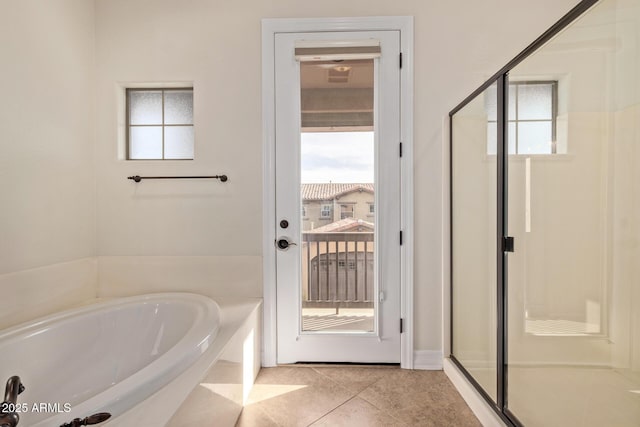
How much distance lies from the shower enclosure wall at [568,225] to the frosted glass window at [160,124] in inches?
73.5

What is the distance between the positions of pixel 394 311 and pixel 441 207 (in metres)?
0.73

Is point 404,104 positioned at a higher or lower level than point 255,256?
higher

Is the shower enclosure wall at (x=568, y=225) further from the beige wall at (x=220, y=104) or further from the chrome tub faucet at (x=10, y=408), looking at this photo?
the chrome tub faucet at (x=10, y=408)

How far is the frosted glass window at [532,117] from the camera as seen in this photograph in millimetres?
1285

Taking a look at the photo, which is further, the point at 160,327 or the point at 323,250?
the point at 323,250

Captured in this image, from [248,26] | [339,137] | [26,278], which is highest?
[248,26]

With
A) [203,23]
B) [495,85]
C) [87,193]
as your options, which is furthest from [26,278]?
[495,85]

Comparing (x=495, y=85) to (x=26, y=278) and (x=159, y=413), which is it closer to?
(x=159, y=413)

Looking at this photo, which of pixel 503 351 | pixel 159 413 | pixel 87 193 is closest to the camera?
pixel 159 413

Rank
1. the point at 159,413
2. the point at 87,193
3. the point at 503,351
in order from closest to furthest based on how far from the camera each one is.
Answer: the point at 159,413 < the point at 503,351 < the point at 87,193

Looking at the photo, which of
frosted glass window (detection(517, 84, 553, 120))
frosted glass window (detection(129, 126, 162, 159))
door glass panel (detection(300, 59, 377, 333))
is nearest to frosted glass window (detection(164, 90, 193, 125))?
frosted glass window (detection(129, 126, 162, 159))

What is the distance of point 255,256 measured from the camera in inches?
89.0

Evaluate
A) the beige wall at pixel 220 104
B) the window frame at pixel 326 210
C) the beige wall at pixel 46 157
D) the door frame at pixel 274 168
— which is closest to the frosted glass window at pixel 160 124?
the beige wall at pixel 220 104

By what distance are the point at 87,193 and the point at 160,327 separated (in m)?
1.07
